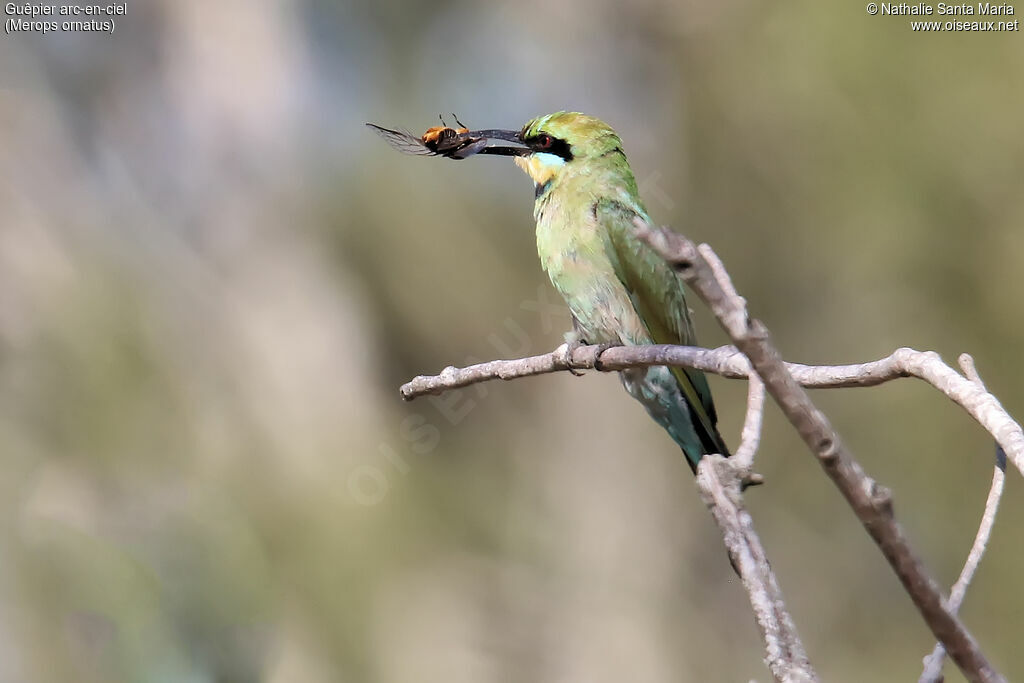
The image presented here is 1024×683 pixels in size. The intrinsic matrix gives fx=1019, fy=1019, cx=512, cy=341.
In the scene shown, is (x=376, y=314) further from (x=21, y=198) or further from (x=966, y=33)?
(x=966, y=33)

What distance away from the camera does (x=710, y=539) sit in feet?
17.4

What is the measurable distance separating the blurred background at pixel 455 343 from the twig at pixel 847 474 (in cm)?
285

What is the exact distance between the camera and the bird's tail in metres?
2.22

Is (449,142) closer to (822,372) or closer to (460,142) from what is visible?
(460,142)

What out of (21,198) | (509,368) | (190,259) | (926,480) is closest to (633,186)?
(509,368)

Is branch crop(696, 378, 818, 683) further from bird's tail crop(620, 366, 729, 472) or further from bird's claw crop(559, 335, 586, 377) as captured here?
bird's tail crop(620, 366, 729, 472)

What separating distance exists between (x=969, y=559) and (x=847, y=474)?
39 centimetres

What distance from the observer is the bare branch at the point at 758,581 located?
773 mm

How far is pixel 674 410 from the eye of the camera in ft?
7.39

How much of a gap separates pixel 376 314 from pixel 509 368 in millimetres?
3656

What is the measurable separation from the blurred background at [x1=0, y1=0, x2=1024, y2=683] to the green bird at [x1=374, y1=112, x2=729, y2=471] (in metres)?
1.70

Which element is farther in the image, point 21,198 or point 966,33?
point 21,198

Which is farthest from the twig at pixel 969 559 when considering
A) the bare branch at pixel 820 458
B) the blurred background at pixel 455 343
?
the blurred background at pixel 455 343

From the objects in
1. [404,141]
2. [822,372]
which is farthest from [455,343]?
[822,372]
